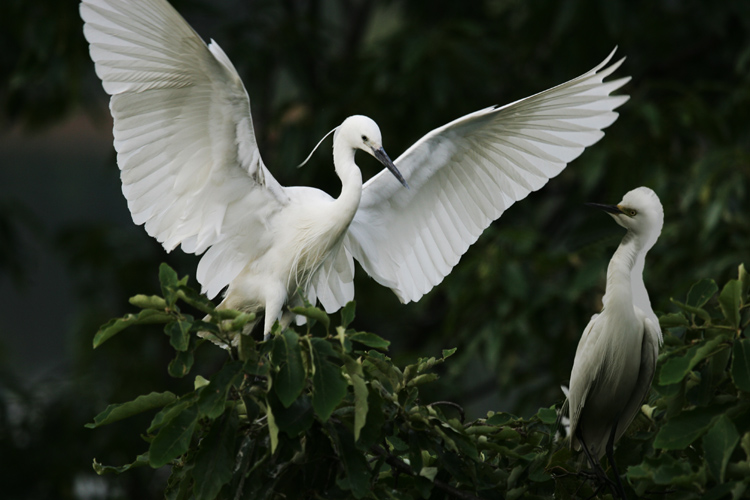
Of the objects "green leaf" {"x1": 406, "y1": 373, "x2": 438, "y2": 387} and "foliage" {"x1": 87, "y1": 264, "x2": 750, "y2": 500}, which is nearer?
"foliage" {"x1": 87, "y1": 264, "x2": 750, "y2": 500}

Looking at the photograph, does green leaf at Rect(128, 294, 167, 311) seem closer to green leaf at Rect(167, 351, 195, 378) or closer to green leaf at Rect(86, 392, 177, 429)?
green leaf at Rect(167, 351, 195, 378)

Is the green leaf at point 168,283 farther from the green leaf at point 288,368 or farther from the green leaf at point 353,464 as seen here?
the green leaf at point 353,464

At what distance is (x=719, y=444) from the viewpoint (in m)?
1.71

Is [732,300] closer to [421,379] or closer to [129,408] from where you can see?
[421,379]

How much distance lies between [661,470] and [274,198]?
5.47ft

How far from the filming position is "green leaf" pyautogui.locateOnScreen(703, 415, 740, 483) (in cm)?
169

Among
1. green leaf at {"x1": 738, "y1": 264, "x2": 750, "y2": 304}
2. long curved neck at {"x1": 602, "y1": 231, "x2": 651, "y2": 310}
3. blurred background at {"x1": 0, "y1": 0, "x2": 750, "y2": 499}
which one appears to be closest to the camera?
green leaf at {"x1": 738, "y1": 264, "x2": 750, "y2": 304}

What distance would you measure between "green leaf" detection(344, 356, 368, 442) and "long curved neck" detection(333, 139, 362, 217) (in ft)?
3.37

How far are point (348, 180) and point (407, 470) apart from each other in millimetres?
1104

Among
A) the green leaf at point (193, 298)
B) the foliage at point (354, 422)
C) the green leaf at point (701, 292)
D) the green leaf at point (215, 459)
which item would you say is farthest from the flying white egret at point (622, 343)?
the green leaf at point (193, 298)

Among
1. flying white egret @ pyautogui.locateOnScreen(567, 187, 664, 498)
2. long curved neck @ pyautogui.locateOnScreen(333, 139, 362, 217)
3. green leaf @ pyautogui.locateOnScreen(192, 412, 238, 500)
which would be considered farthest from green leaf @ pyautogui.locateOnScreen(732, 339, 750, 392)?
long curved neck @ pyautogui.locateOnScreen(333, 139, 362, 217)

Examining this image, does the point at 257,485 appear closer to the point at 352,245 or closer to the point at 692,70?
the point at 352,245

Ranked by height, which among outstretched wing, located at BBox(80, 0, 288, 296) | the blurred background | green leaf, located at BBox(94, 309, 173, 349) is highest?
outstretched wing, located at BBox(80, 0, 288, 296)

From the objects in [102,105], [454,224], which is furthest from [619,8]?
[102,105]
